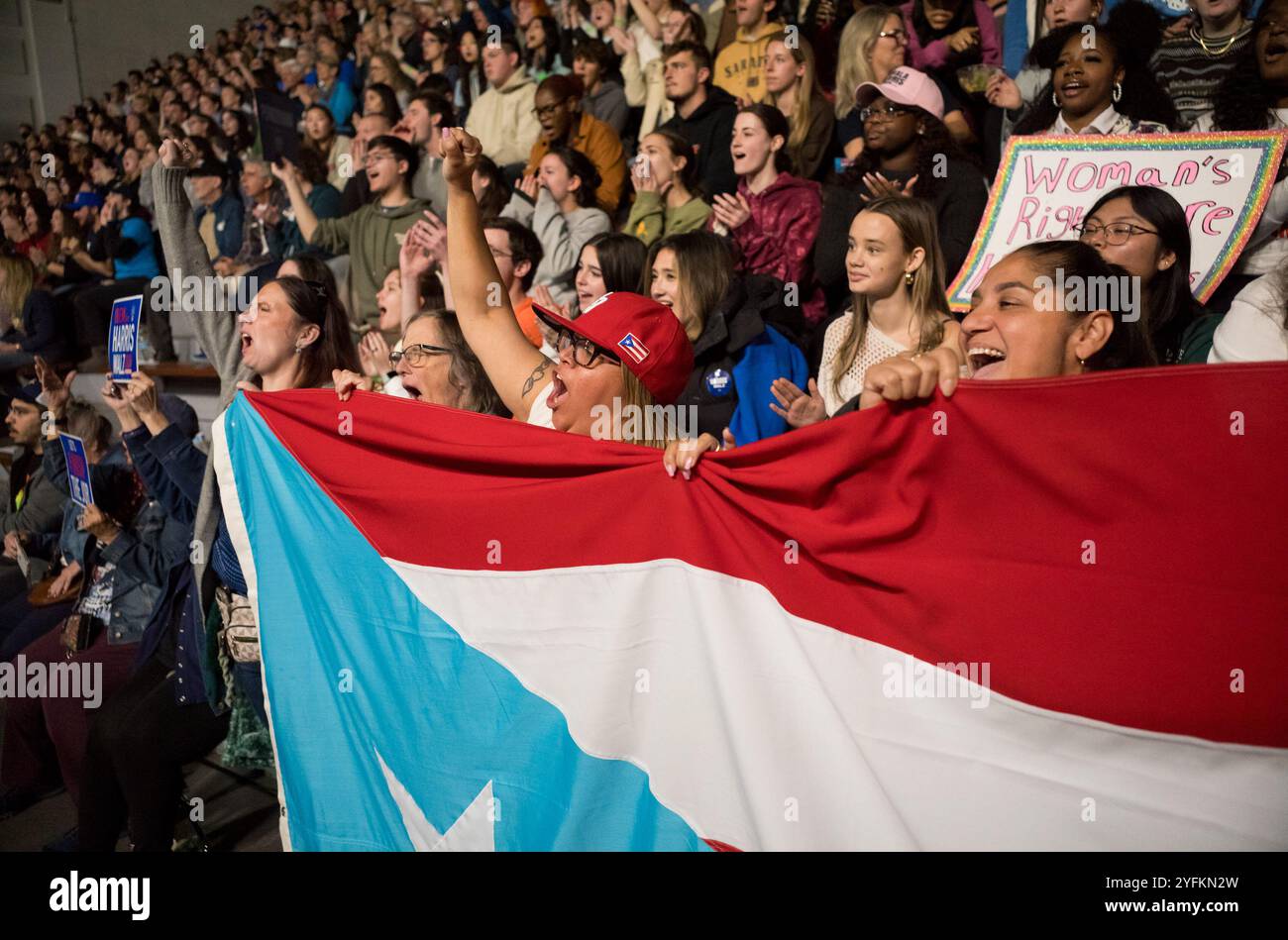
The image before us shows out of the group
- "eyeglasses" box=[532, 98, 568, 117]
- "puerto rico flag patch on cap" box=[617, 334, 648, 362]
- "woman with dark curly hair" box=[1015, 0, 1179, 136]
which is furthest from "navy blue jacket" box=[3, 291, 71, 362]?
"woman with dark curly hair" box=[1015, 0, 1179, 136]

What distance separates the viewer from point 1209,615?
1.59 meters

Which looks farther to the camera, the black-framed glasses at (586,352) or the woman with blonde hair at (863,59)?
the woman with blonde hair at (863,59)

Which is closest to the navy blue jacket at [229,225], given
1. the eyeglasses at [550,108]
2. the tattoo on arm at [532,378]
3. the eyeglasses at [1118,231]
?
the eyeglasses at [550,108]

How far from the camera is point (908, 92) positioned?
13.8ft

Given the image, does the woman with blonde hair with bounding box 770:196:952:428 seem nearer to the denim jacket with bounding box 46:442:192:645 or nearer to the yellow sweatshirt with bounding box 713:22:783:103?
the denim jacket with bounding box 46:442:192:645

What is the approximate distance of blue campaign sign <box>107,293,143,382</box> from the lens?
3070mm

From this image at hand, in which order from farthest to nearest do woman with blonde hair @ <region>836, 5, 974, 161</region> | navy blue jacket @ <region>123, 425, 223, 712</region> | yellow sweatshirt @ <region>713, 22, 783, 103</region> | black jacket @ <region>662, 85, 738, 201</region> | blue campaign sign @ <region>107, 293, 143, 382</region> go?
yellow sweatshirt @ <region>713, 22, 783, 103</region> < black jacket @ <region>662, 85, 738, 201</region> < woman with blonde hair @ <region>836, 5, 974, 161</region> < blue campaign sign @ <region>107, 293, 143, 382</region> < navy blue jacket @ <region>123, 425, 223, 712</region>

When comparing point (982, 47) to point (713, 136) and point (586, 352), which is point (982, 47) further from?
point (586, 352)

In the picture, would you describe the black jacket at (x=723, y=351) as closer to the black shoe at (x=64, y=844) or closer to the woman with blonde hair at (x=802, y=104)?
the woman with blonde hair at (x=802, y=104)

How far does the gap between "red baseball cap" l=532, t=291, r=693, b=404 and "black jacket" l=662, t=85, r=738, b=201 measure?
119 inches

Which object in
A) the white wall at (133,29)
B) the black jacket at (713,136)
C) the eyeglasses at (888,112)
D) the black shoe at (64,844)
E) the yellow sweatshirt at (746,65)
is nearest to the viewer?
the black shoe at (64,844)

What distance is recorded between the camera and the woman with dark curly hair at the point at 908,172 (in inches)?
156

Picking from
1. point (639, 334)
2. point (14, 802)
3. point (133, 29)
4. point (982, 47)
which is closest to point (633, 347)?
point (639, 334)

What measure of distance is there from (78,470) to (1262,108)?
450 cm
